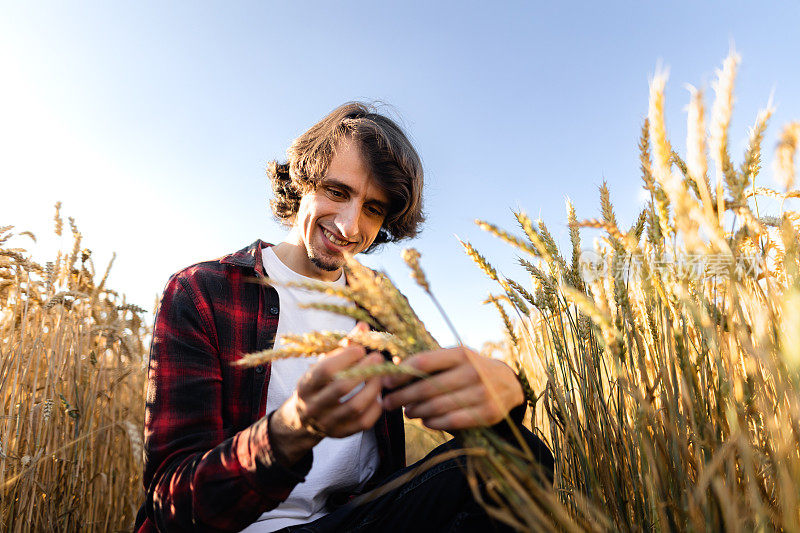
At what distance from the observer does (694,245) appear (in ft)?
2.11

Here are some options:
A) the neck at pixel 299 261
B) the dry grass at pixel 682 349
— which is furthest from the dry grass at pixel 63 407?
the dry grass at pixel 682 349

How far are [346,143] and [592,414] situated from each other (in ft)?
5.04

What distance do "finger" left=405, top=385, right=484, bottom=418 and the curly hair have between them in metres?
1.38

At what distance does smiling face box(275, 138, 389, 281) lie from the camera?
1795mm

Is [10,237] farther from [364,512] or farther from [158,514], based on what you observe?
[364,512]

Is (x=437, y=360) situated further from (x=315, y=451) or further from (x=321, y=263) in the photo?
(x=321, y=263)

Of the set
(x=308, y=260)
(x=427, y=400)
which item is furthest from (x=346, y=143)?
(x=427, y=400)

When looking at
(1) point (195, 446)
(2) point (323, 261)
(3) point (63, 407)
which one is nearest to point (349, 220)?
(2) point (323, 261)

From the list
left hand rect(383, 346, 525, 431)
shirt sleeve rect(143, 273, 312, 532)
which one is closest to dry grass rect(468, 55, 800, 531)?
left hand rect(383, 346, 525, 431)

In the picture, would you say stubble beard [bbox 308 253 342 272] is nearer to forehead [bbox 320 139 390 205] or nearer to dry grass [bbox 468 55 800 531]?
forehead [bbox 320 139 390 205]

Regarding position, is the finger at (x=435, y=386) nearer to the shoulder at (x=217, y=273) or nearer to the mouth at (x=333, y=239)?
the shoulder at (x=217, y=273)

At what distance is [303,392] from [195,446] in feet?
1.94

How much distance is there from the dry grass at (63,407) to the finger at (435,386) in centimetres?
139

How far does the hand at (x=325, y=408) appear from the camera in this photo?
0.58m
